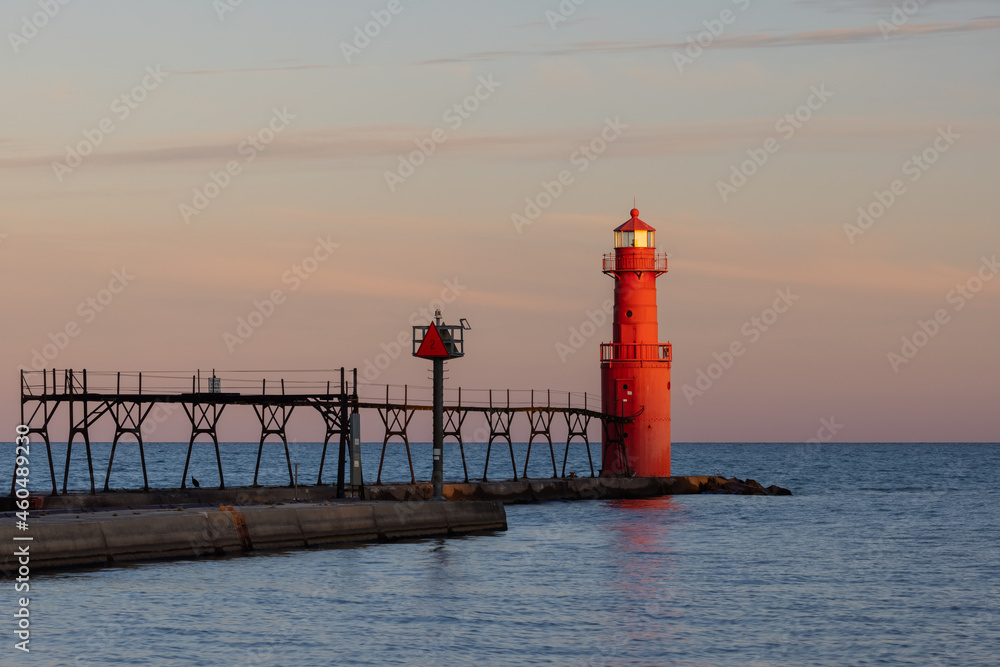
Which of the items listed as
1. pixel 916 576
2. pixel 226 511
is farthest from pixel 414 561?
pixel 916 576

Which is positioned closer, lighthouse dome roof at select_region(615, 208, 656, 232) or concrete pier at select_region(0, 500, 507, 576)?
concrete pier at select_region(0, 500, 507, 576)

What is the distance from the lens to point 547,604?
26.3 meters

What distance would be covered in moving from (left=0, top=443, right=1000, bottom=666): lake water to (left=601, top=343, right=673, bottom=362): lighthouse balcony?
1817 centimetres

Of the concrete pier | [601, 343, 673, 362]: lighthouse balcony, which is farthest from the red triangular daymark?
[601, 343, 673, 362]: lighthouse balcony

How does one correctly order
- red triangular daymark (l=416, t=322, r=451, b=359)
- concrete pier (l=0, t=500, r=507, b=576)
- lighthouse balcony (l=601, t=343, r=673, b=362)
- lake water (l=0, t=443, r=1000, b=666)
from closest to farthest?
lake water (l=0, t=443, r=1000, b=666) < concrete pier (l=0, t=500, r=507, b=576) < red triangular daymark (l=416, t=322, r=451, b=359) < lighthouse balcony (l=601, t=343, r=673, b=362)

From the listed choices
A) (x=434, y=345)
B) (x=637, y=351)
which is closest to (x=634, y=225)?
(x=637, y=351)

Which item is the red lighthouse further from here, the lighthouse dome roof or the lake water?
the lake water

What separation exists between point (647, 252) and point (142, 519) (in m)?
34.7

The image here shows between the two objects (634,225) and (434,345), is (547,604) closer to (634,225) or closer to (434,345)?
(434,345)

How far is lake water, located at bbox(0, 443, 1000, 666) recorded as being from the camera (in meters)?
21.2

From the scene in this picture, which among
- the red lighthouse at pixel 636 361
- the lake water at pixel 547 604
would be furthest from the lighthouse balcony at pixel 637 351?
the lake water at pixel 547 604

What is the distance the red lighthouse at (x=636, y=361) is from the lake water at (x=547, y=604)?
18.3 meters

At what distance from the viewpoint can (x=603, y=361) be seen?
6078 cm

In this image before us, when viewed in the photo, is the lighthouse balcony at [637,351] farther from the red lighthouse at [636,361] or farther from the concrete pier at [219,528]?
the concrete pier at [219,528]
